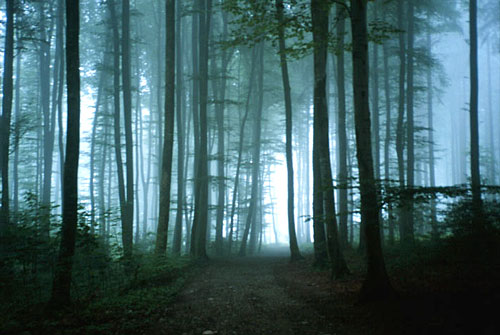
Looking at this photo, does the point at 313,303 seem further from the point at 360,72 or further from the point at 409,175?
the point at 409,175

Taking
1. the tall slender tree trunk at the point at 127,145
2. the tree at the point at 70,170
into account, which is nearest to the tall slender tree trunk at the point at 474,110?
the tree at the point at 70,170

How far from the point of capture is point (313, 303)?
22.0 ft

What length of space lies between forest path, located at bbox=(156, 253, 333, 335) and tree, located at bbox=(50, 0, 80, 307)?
86.2 inches

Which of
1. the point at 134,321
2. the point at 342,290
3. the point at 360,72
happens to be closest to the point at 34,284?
the point at 134,321

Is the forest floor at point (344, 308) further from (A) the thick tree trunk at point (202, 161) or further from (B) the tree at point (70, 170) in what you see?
(A) the thick tree trunk at point (202, 161)

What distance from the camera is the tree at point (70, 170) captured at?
6.46m

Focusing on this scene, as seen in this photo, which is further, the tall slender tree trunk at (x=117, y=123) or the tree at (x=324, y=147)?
the tall slender tree trunk at (x=117, y=123)

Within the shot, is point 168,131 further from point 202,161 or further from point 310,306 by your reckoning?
point 310,306

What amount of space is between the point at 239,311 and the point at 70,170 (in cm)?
451

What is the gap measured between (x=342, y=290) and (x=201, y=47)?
12.7 m

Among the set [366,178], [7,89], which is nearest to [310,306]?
[366,178]

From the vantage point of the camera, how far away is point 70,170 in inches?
267

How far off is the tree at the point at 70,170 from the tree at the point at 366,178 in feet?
19.1

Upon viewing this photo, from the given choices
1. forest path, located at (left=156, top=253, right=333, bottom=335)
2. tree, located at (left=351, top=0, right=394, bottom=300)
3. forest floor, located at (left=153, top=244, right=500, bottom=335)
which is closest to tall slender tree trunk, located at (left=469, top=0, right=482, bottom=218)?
forest floor, located at (left=153, top=244, right=500, bottom=335)
